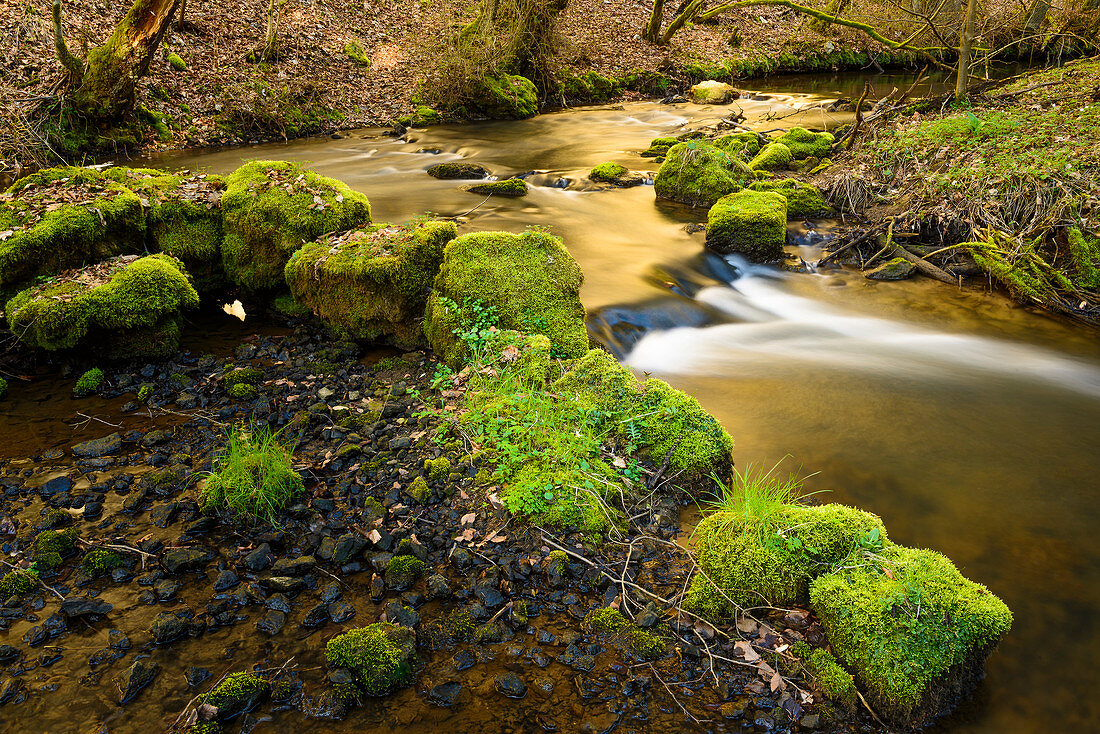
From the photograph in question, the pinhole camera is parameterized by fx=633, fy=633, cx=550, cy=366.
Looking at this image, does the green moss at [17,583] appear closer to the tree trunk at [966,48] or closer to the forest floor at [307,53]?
the forest floor at [307,53]

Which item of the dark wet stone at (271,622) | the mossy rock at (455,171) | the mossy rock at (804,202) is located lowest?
the dark wet stone at (271,622)

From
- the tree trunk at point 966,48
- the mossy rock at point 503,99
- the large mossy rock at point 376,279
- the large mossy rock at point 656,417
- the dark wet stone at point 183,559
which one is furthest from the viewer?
the mossy rock at point 503,99

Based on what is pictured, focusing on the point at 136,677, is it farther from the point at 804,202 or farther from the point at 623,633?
the point at 804,202

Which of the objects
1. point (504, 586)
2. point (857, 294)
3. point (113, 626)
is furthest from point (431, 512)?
point (857, 294)

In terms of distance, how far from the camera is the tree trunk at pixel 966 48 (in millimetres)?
10906

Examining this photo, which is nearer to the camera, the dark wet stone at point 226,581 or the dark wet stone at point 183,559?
the dark wet stone at point 226,581

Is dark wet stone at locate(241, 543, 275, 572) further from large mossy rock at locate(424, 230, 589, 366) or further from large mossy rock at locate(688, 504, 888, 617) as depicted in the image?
large mossy rock at locate(688, 504, 888, 617)

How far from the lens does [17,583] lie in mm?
3613

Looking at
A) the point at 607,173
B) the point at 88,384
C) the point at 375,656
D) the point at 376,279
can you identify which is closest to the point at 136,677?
the point at 375,656

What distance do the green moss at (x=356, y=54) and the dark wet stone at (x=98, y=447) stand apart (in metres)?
16.5

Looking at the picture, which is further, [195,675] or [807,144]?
[807,144]

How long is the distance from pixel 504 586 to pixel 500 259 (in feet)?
10.5

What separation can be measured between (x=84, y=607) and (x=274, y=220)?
4760 millimetres

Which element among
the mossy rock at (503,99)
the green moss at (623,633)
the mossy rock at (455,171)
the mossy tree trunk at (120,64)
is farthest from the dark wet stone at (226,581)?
the mossy rock at (503,99)
